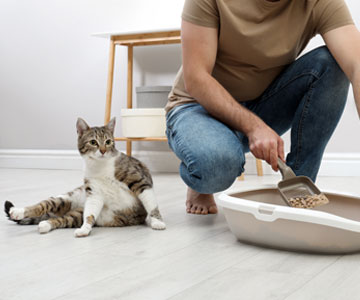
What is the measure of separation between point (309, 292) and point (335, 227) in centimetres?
23

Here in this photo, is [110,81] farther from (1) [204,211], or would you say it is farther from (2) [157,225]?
(2) [157,225]

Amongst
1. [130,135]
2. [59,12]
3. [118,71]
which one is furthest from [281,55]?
[59,12]

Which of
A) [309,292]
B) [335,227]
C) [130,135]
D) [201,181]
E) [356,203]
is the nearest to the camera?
[309,292]

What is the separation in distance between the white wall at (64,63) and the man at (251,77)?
1.55 metres

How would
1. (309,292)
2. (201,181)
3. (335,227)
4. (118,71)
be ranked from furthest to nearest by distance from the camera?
(118,71) → (201,181) → (335,227) → (309,292)

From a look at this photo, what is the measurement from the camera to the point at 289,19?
1531 millimetres

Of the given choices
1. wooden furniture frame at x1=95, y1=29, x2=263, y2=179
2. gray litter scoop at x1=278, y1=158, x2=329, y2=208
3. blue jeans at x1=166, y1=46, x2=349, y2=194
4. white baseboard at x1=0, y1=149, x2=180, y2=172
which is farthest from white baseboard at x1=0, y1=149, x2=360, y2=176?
gray litter scoop at x1=278, y1=158, x2=329, y2=208

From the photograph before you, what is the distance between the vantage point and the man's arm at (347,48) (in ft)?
4.65

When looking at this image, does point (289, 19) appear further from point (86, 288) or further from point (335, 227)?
point (86, 288)

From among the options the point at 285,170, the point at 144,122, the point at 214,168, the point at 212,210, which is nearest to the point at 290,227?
the point at 285,170

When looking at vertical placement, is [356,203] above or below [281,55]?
below

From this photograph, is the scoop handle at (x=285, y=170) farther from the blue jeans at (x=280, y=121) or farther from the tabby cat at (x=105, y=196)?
the tabby cat at (x=105, y=196)

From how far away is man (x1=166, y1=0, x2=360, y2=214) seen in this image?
1.45m

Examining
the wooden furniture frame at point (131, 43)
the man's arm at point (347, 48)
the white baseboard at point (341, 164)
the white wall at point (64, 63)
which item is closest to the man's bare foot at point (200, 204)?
the man's arm at point (347, 48)
